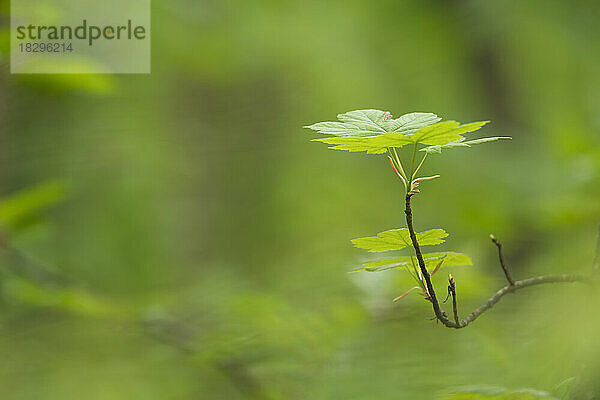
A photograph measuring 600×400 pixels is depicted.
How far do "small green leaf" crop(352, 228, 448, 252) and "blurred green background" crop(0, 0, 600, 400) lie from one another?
7 cm

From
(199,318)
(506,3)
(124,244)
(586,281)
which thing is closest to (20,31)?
(199,318)

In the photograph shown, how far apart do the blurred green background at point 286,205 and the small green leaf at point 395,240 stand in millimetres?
69

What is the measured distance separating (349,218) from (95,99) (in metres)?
0.46

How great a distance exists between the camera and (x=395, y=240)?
0.75 feet

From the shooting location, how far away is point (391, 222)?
110 cm

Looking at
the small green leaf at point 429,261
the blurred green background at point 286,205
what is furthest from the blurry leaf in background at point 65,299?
the small green leaf at point 429,261

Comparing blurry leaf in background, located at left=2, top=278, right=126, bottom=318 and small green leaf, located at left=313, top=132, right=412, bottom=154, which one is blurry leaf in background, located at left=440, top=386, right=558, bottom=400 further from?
blurry leaf in background, located at left=2, top=278, right=126, bottom=318

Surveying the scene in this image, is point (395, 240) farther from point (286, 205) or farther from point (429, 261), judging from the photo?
point (286, 205)

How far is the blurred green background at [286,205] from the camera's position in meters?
0.52

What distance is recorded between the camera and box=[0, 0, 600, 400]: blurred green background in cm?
52

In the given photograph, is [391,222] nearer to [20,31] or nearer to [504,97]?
[504,97]

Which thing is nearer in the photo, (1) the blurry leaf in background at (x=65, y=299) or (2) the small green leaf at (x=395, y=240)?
(2) the small green leaf at (x=395, y=240)

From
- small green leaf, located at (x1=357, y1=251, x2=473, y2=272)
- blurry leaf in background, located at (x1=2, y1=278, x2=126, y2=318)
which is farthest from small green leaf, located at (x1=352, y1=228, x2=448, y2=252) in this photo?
blurry leaf in background, located at (x1=2, y1=278, x2=126, y2=318)

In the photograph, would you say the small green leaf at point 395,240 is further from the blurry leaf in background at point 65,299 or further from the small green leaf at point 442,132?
the blurry leaf in background at point 65,299
